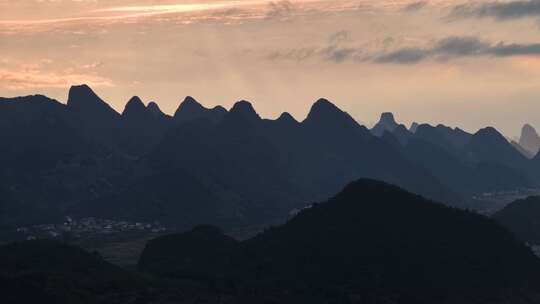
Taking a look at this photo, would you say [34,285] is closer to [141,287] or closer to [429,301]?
[141,287]

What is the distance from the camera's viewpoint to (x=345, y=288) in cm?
13675

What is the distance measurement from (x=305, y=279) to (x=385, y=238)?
693 inches

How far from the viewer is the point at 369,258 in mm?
145000

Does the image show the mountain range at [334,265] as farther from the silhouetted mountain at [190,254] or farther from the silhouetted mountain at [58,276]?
the silhouetted mountain at [190,254]

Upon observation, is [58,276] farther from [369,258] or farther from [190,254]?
[369,258]

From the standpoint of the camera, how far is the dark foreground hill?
13788 centimetres

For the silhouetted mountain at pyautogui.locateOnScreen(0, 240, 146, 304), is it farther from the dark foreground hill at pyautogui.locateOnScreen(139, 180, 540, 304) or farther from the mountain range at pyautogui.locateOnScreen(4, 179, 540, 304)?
the dark foreground hill at pyautogui.locateOnScreen(139, 180, 540, 304)

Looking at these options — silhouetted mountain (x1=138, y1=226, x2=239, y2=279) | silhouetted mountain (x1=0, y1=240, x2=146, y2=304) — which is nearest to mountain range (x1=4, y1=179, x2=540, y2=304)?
silhouetted mountain (x1=0, y1=240, x2=146, y2=304)

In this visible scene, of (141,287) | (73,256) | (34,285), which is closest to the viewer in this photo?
(34,285)

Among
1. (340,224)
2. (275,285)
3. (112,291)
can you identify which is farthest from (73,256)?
(340,224)

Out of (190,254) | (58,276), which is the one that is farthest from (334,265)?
(58,276)

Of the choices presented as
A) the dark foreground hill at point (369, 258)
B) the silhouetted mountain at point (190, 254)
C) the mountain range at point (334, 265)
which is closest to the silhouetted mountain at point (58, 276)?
the mountain range at point (334, 265)

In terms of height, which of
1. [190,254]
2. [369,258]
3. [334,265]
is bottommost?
[334,265]

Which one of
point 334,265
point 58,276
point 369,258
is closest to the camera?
point 58,276
